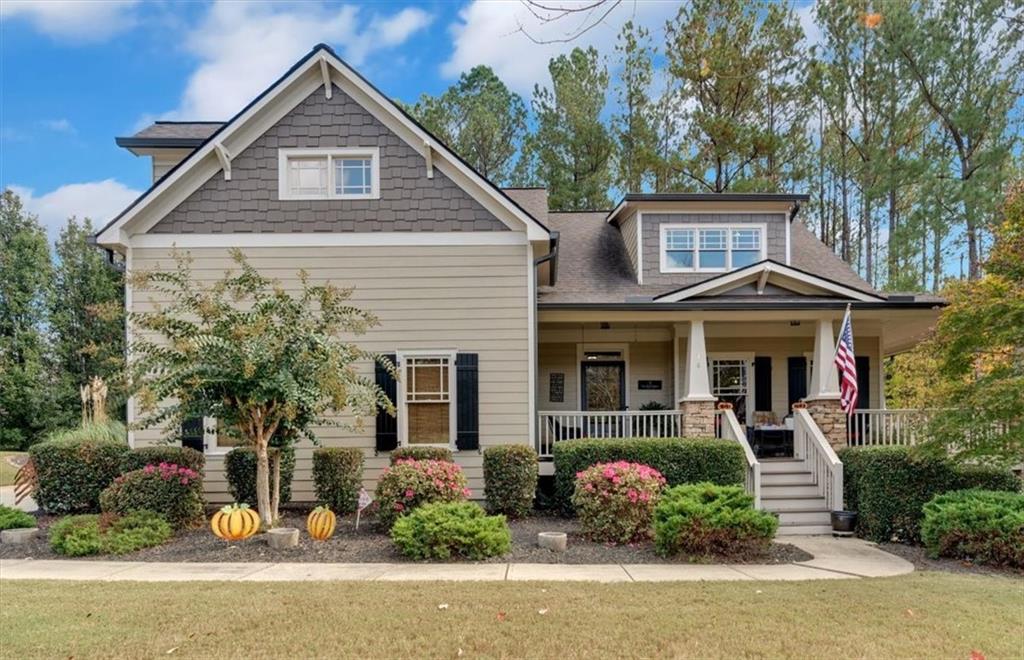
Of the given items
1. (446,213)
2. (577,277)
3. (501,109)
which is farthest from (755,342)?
(501,109)

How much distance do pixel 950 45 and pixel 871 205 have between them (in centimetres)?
567

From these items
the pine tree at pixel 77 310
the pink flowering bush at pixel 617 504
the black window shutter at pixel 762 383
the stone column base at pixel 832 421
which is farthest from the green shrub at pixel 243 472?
the pine tree at pixel 77 310

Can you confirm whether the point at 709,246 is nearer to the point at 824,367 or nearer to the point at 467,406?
the point at 824,367

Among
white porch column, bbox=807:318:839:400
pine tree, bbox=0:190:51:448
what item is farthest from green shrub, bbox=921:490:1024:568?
pine tree, bbox=0:190:51:448

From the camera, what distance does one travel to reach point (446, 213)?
11359 millimetres

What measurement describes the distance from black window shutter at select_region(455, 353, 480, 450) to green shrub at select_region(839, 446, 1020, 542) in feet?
18.6

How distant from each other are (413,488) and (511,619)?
12.7 feet

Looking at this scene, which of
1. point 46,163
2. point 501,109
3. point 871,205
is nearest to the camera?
point 46,163

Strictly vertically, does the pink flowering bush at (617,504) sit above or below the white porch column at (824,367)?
below

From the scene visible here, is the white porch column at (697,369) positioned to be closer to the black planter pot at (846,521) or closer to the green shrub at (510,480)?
the black planter pot at (846,521)

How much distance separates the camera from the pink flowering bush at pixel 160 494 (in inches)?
354

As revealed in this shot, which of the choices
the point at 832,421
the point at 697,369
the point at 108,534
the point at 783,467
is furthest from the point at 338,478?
the point at 832,421

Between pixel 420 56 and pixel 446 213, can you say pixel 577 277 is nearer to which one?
pixel 446 213

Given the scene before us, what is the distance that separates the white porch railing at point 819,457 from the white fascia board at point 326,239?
5.44 metres
